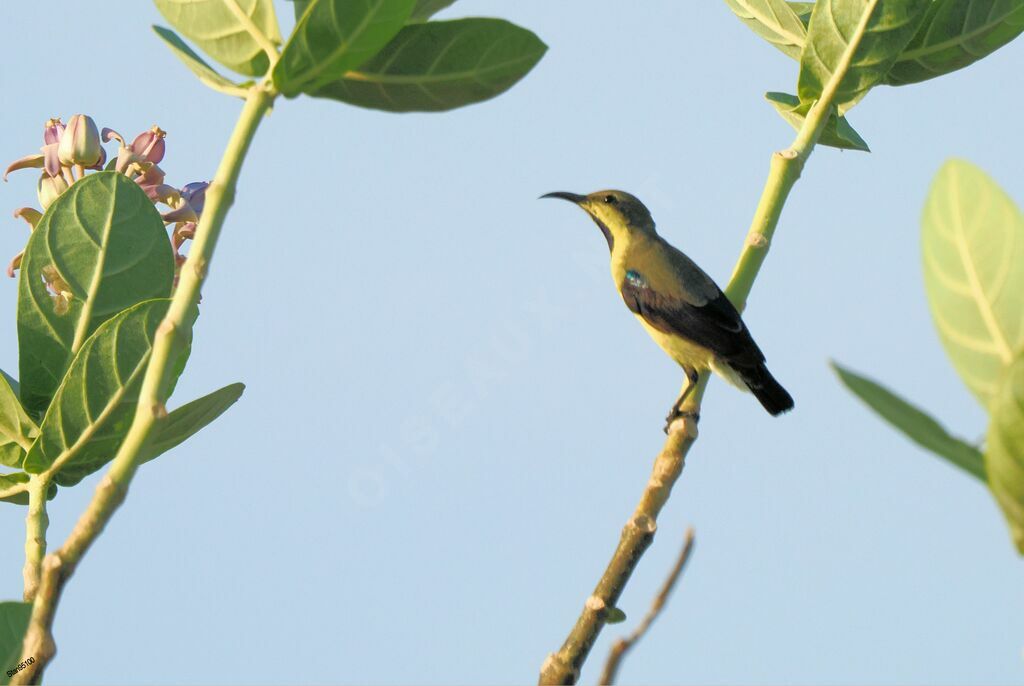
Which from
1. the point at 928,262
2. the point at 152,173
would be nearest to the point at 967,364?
the point at 928,262

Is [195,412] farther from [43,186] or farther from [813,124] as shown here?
[813,124]

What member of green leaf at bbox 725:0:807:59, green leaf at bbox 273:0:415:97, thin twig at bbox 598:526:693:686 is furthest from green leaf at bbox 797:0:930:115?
thin twig at bbox 598:526:693:686

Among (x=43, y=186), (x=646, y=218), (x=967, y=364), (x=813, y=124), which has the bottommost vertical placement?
(x=967, y=364)

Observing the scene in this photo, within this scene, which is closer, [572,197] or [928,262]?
[928,262]

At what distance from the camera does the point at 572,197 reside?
18.5 feet

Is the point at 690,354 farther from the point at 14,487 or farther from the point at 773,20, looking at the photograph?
the point at 14,487

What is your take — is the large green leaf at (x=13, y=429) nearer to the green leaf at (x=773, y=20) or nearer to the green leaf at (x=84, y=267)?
the green leaf at (x=84, y=267)

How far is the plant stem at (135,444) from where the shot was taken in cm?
125

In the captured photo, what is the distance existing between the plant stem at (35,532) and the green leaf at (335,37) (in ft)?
2.53

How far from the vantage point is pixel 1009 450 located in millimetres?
1002

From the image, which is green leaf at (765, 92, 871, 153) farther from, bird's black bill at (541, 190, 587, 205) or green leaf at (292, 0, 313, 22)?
bird's black bill at (541, 190, 587, 205)

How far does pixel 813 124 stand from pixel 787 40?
36cm

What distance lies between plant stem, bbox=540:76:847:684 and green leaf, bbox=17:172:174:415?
0.90m

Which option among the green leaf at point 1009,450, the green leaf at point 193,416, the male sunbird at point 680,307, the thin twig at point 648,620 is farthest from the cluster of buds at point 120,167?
the male sunbird at point 680,307
